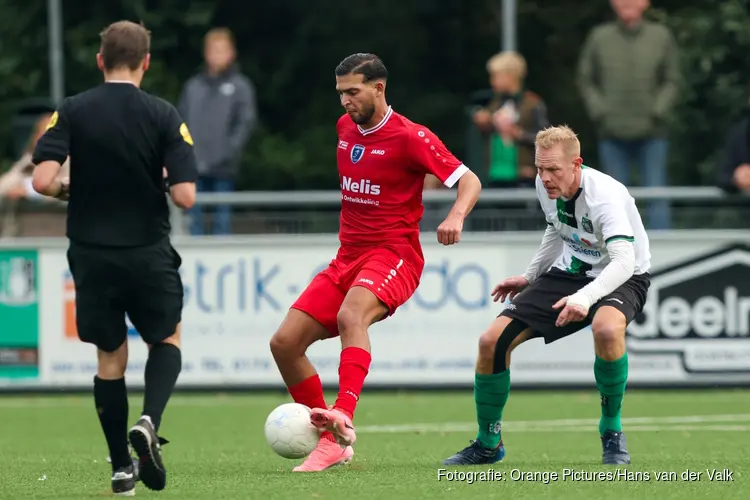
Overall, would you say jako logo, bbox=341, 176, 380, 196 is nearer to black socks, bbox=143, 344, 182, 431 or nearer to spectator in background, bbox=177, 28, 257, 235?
black socks, bbox=143, 344, 182, 431

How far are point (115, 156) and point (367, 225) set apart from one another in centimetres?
190

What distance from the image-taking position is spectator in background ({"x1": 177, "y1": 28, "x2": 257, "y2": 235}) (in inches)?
568

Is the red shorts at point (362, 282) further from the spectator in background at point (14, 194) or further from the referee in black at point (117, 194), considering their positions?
the spectator in background at point (14, 194)

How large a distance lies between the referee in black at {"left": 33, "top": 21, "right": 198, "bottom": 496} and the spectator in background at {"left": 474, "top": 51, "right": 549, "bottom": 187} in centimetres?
704

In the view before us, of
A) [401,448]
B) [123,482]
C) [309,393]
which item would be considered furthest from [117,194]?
[401,448]

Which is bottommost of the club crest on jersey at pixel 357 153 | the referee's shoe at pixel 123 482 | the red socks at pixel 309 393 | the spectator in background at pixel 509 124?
the referee's shoe at pixel 123 482

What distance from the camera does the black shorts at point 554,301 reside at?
8.18 m

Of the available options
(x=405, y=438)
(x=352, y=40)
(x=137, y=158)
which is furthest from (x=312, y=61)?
(x=137, y=158)

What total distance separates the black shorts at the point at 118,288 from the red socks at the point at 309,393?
1614mm

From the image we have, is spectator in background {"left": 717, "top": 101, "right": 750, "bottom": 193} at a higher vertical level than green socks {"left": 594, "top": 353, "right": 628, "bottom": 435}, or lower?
higher

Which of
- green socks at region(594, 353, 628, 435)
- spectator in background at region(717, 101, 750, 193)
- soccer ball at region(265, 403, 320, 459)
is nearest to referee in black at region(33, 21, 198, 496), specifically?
soccer ball at region(265, 403, 320, 459)

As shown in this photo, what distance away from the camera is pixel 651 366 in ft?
43.7

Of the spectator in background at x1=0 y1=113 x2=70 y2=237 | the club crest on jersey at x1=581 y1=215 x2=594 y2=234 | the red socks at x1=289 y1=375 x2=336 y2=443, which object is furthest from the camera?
the spectator in background at x1=0 y1=113 x2=70 y2=237

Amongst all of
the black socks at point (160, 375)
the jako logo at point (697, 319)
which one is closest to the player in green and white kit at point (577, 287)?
the black socks at point (160, 375)
